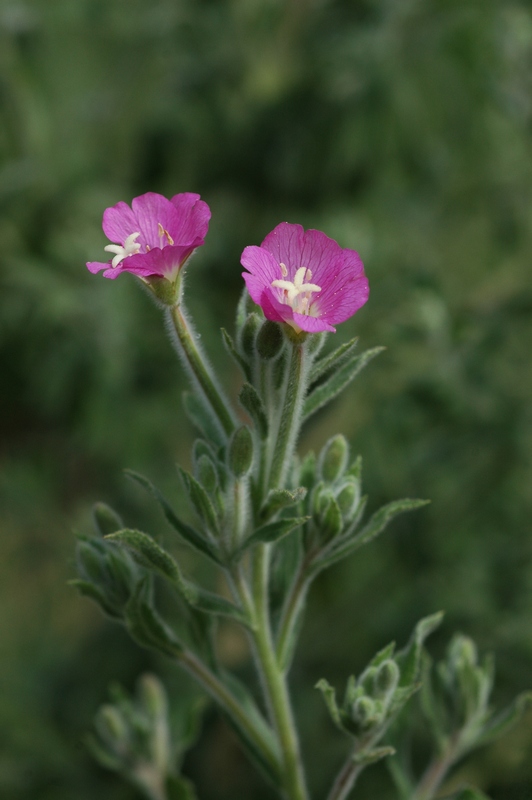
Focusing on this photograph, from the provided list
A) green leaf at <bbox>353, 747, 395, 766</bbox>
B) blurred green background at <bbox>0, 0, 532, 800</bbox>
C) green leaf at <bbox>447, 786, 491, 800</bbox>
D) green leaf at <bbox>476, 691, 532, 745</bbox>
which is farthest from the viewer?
blurred green background at <bbox>0, 0, 532, 800</bbox>

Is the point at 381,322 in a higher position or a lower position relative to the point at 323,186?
lower

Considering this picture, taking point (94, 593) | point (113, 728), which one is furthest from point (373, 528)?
point (113, 728)

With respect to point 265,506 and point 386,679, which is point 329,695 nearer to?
point 386,679

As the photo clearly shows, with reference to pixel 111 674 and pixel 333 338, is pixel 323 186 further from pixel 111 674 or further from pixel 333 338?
pixel 111 674

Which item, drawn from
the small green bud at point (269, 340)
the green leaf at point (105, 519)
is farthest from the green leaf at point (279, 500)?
the green leaf at point (105, 519)

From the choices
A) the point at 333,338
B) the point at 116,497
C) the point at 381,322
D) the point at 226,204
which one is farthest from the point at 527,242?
the point at 116,497

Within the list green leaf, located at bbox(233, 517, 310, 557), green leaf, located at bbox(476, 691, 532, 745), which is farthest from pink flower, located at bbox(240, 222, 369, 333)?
green leaf, located at bbox(476, 691, 532, 745)

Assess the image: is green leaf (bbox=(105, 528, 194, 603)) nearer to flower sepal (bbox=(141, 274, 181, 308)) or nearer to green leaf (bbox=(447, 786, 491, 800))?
flower sepal (bbox=(141, 274, 181, 308))
